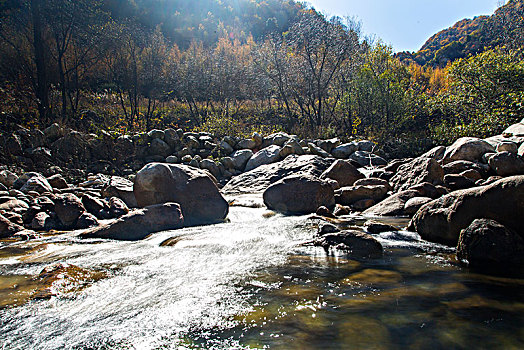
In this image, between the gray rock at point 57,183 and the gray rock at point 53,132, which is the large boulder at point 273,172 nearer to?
the gray rock at point 57,183

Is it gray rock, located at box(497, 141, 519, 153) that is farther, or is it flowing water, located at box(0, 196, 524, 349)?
gray rock, located at box(497, 141, 519, 153)

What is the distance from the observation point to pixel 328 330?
196cm

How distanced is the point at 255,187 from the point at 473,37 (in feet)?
133

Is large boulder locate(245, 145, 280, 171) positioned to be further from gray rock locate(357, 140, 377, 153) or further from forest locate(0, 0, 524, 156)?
forest locate(0, 0, 524, 156)

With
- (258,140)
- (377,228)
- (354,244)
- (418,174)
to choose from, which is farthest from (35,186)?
(418,174)

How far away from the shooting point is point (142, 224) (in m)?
5.08

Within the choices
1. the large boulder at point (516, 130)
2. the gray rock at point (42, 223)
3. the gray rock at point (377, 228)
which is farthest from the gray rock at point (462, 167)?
the gray rock at point (42, 223)

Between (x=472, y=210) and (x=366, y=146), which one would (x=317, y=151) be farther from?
(x=472, y=210)

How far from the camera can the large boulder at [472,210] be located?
10.7 feet

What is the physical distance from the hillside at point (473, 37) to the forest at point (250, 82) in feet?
0.53

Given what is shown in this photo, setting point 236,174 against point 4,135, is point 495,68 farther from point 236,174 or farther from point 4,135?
point 4,135

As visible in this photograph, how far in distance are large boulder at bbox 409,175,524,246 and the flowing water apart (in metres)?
0.27

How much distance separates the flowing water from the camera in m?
1.89

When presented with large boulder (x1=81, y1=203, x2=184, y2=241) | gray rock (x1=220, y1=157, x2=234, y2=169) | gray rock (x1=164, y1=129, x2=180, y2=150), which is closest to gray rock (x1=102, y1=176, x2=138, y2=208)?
large boulder (x1=81, y1=203, x2=184, y2=241)
